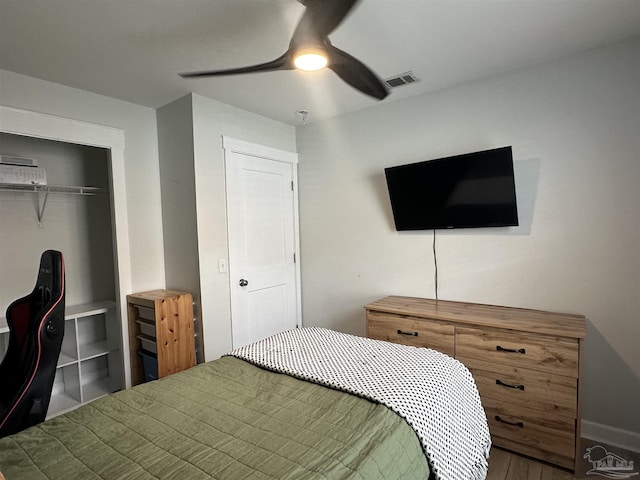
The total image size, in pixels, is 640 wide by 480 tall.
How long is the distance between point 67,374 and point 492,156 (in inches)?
151

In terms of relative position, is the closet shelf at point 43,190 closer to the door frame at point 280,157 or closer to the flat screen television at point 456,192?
the door frame at point 280,157

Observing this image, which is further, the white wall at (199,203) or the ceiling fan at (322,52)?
the white wall at (199,203)

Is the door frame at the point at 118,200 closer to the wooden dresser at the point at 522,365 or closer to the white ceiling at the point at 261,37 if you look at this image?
the white ceiling at the point at 261,37

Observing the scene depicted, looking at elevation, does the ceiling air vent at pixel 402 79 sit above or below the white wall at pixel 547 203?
above

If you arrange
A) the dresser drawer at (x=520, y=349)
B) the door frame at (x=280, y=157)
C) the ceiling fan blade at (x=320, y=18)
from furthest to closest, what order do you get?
the door frame at (x=280, y=157)
the dresser drawer at (x=520, y=349)
the ceiling fan blade at (x=320, y=18)

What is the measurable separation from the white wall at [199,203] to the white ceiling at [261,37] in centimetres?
28

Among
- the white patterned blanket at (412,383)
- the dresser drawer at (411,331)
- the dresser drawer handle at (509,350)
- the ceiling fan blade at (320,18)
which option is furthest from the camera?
the dresser drawer at (411,331)

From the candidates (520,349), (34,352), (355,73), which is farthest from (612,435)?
(34,352)

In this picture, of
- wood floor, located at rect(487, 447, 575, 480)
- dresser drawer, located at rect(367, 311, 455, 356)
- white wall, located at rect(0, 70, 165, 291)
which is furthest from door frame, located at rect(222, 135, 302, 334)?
wood floor, located at rect(487, 447, 575, 480)

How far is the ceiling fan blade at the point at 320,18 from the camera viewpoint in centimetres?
124

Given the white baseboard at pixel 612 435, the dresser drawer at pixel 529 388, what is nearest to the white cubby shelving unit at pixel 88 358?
the dresser drawer at pixel 529 388

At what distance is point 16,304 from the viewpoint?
5.52 feet

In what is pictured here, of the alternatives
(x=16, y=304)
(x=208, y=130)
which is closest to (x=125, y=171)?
(x=208, y=130)

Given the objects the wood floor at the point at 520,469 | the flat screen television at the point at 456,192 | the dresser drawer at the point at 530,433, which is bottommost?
the wood floor at the point at 520,469
